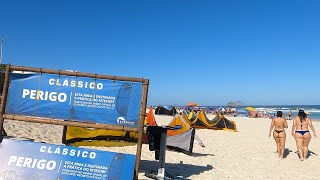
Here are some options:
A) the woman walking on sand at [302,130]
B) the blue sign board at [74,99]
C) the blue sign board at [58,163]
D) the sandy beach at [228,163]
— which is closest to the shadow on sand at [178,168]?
the sandy beach at [228,163]

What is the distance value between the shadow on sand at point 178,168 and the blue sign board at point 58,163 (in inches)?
84.3

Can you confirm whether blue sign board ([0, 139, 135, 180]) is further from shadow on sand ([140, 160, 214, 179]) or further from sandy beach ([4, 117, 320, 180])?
shadow on sand ([140, 160, 214, 179])

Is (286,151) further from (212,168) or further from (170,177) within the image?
(170,177)

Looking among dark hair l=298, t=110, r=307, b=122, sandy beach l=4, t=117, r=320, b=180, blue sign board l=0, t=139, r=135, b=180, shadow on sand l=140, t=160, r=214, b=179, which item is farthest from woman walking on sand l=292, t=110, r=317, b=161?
blue sign board l=0, t=139, r=135, b=180

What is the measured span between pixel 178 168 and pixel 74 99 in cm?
363

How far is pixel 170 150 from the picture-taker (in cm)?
995

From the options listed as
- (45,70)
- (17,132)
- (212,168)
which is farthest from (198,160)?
(17,132)

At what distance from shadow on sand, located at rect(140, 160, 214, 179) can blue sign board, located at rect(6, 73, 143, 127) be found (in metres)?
2.32

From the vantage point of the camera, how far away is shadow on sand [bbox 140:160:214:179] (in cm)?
722

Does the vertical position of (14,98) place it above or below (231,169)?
above

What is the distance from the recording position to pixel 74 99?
5.39m

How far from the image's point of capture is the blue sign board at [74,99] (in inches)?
212

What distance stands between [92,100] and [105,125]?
0.50 metres

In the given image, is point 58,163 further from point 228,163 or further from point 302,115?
point 302,115
